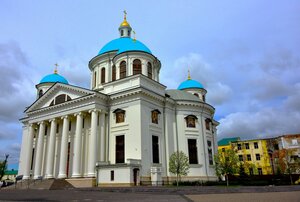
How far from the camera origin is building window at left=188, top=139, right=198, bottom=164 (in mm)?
33000

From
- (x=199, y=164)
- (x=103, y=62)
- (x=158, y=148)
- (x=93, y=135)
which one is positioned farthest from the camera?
(x=103, y=62)

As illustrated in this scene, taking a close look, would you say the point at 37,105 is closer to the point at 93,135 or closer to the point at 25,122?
the point at 25,122

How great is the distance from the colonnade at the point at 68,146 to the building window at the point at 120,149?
160 cm

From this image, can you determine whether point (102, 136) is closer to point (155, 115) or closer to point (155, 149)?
point (155, 149)

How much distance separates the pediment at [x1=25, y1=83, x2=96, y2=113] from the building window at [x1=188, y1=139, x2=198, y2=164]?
1383 cm

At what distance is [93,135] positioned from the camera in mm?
28578

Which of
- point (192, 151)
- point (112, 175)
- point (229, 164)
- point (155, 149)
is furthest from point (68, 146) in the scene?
point (229, 164)

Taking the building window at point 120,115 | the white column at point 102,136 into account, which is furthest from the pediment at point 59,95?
the building window at point 120,115

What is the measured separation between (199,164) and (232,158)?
4960mm

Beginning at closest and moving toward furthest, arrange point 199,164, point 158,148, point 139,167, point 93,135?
1. point 139,167
2. point 93,135
3. point 158,148
4. point 199,164

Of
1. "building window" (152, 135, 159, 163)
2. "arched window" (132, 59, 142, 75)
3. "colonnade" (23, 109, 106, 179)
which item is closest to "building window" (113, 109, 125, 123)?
"colonnade" (23, 109, 106, 179)

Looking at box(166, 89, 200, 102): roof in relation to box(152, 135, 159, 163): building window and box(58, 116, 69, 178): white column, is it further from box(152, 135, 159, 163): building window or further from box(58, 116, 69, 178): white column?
box(58, 116, 69, 178): white column

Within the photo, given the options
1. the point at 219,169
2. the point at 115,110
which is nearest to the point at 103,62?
the point at 115,110

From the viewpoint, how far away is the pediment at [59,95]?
1242 inches
